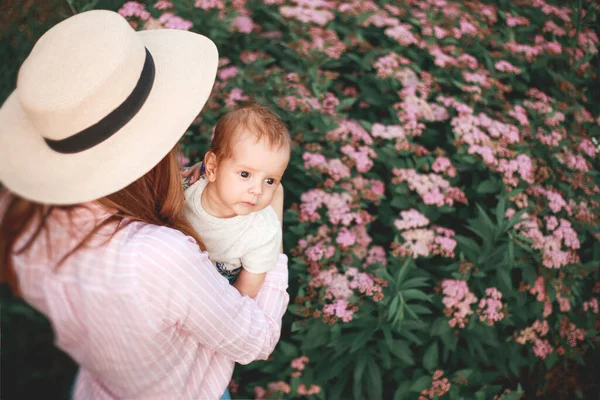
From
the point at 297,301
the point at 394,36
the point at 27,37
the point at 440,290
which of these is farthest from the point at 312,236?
the point at 27,37

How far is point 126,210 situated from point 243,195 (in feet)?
1.57

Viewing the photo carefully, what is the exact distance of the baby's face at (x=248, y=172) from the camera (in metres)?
1.54

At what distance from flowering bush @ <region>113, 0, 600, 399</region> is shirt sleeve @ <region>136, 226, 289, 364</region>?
0.85 meters

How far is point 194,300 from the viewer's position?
1127 mm

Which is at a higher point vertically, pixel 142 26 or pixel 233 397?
pixel 142 26

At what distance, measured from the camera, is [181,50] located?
4.60ft

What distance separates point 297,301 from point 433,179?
3.26 feet

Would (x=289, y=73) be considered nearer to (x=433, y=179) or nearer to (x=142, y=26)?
(x=142, y=26)

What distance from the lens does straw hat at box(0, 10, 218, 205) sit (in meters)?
1.02

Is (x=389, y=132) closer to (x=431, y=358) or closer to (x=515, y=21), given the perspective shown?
(x=431, y=358)

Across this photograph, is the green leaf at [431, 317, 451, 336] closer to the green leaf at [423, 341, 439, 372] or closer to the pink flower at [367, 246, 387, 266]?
the green leaf at [423, 341, 439, 372]

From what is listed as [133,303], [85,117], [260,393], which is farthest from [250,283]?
[260,393]

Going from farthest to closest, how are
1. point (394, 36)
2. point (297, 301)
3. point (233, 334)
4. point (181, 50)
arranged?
1. point (394, 36)
2. point (297, 301)
3. point (181, 50)
4. point (233, 334)

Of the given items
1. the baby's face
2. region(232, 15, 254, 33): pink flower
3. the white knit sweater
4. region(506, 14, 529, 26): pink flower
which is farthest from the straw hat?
region(506, 14, 529, 26): pink flower
